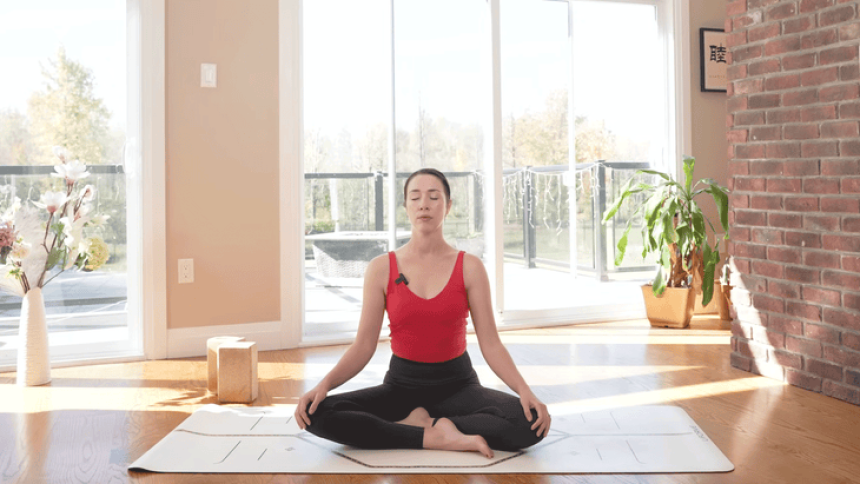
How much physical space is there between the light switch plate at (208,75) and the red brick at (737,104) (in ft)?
7.92

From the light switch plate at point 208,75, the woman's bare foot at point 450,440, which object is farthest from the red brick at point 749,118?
the light switch plate at point 208,75

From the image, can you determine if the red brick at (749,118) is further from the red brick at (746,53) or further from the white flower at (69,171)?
the white flower at (69,171)

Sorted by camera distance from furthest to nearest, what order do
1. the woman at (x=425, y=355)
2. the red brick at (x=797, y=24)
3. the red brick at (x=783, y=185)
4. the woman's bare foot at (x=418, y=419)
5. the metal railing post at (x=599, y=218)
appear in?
the metal railing post at (x=599, y=218)
the red brick at (x=783, y=185)
the red brick at (x=797, y=24)
the woman's bare foot at (x=418, y=419)
the woman at (x=425, y=355)

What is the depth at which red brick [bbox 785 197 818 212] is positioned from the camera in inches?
124

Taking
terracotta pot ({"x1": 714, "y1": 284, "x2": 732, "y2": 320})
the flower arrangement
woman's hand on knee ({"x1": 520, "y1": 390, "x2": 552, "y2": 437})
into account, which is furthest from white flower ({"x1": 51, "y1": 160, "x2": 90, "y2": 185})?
terracotta pot ({"x1": 714, "y1": 284, "x2": 732, "y2": 320})

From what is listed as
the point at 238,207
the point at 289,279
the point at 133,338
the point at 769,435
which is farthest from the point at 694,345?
the point at 133,338

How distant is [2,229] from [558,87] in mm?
3076

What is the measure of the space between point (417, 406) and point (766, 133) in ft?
6.41

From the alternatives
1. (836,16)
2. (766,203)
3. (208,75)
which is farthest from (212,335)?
(836,16)

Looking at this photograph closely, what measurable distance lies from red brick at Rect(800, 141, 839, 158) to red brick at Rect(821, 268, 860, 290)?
15.3 inches

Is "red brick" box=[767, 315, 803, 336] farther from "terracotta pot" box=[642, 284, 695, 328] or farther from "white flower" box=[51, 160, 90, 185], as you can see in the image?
"white flower" box=[51, 160, 90, 185]

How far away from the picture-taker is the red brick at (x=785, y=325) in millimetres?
3246

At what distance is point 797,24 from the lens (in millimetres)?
3182

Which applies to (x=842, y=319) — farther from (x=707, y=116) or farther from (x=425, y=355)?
(x=707, y=116)
